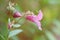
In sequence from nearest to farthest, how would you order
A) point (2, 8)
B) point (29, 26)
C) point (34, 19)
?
point (2, 8) → point (34, 19) → point (29, 26)

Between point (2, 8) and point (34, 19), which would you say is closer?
point (2, 8)

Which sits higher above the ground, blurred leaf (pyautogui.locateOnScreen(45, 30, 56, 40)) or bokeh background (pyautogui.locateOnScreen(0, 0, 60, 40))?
bokeh background (pyautogui.locateOnScreen(0, 0, 60, 40))

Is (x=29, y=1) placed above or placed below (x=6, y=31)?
above

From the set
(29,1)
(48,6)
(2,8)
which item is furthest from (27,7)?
Result: (2,8)

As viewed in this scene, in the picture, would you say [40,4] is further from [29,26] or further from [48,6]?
[29,26]

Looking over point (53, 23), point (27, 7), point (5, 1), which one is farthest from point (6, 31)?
point (53, 23)

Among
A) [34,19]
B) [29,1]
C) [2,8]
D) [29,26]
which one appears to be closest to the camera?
[2,8]

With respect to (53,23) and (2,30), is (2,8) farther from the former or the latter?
(53,23)

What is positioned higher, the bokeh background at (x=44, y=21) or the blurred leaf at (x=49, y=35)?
the bokeh background at (x=44, y=21)

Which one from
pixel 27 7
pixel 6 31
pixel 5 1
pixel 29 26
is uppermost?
pixel 27 7
